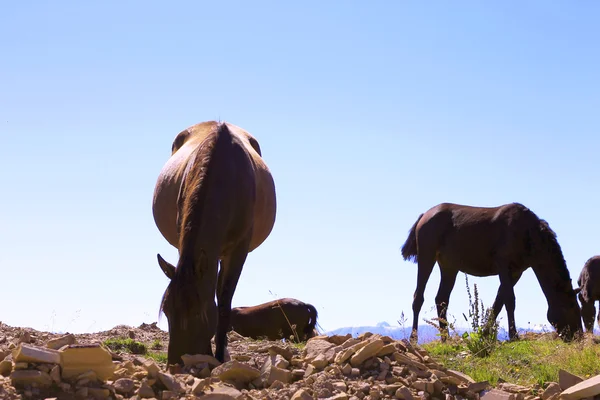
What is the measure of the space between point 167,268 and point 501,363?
3886mm

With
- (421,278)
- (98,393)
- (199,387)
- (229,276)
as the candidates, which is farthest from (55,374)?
(421,278)

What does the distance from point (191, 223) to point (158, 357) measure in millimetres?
1965

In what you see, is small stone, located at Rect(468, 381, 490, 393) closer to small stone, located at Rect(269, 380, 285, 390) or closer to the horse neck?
small stone, located at Rect(269, 380, 285, 390)

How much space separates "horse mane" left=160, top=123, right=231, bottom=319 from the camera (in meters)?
7.47

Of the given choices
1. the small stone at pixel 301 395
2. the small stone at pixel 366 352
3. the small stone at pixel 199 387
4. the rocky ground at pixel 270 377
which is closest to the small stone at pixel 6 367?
the rocky ground at pixel 270 377

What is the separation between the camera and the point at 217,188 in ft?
27.9

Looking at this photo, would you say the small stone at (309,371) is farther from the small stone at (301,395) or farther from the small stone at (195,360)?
the small stone at (195,360)

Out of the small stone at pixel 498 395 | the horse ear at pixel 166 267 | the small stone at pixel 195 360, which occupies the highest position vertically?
the horse ear at pixel 166 267

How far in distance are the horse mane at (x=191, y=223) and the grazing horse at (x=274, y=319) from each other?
274 inches

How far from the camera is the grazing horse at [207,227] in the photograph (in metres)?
7.56

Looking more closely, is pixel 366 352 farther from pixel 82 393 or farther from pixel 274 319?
pixel 274 319

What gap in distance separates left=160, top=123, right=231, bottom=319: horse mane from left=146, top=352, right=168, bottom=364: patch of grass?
1391mm

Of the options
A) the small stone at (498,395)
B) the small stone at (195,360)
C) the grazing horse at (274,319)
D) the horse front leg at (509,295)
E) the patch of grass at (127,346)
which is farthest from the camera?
the grazing horse at (274,319)

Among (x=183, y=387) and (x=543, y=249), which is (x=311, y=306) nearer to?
(x=543, y=249)
